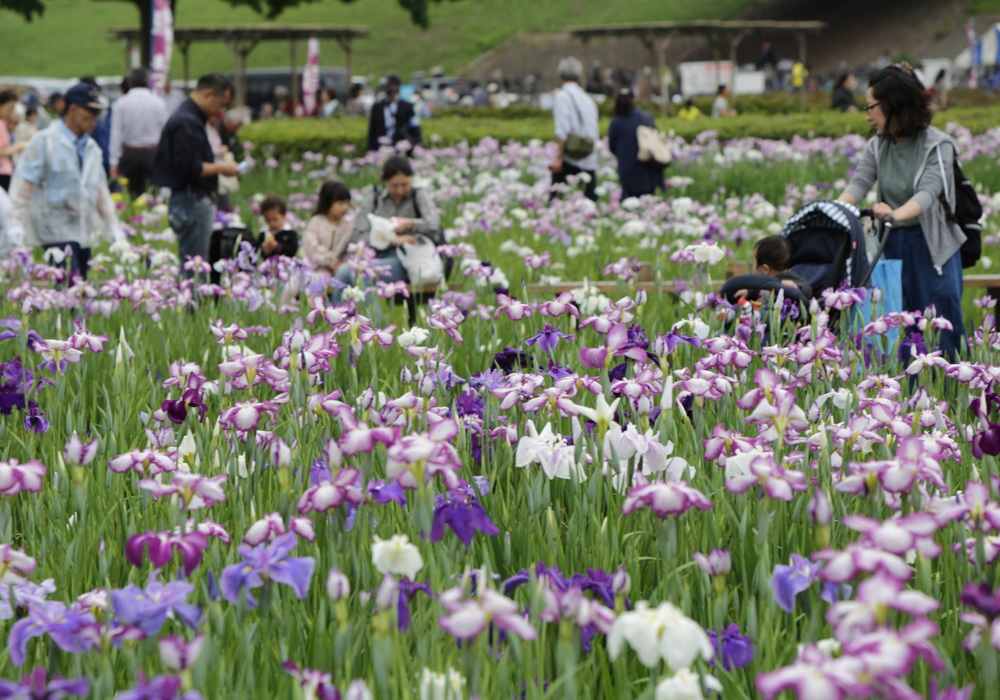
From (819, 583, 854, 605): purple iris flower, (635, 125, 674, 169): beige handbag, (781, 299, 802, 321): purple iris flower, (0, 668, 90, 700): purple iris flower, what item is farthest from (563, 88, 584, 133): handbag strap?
(0, 668, 90, 700): purple iris flower

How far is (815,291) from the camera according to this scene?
196 inches

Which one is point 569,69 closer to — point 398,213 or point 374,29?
point 398,213

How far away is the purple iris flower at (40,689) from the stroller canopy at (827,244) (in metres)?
3.97

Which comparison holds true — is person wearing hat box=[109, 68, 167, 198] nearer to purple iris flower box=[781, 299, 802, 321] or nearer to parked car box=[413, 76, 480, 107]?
purple iris flower box=[781, 299, 802, 321]

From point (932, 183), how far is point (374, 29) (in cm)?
4769

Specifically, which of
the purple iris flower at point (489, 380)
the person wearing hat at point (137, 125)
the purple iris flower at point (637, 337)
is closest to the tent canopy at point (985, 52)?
the person wearing hat at point (137, 125)

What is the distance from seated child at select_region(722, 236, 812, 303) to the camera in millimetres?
4508

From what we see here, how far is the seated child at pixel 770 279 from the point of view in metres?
4.51

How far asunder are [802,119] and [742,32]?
1305cm

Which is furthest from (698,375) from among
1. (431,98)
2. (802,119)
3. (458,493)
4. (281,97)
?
(431,98)

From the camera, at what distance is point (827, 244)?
508 cm

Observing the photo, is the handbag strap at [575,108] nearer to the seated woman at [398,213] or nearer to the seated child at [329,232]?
the seated woman at [398,213]

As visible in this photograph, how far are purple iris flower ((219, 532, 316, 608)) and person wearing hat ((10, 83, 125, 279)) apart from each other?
206 inches

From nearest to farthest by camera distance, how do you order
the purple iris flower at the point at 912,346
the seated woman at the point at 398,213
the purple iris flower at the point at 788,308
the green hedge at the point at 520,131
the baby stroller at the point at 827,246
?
1. the purple iris flower at the point at 912,346
2. the purple iris flower at the point at 788,308
3. the baby stroller at the point at 827,246
4. the seated woman at the point at 398,213
5. the green hedge at the point at 520,131
